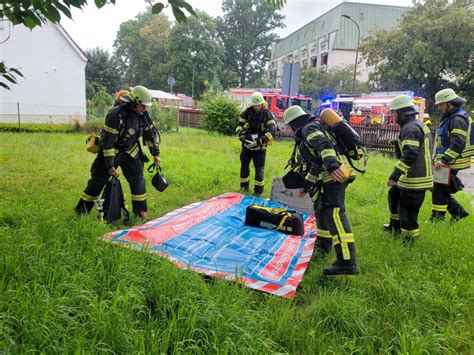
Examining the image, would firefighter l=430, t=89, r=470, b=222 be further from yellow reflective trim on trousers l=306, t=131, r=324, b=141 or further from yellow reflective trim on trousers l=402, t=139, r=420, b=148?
yellow reflective trim on trousers l=306, t=131, r=324, b=141

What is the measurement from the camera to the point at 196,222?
5.02 m

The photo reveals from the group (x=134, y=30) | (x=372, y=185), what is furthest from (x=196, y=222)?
(x=134, y=30)

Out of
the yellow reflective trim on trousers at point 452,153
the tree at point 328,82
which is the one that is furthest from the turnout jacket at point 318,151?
the tree at point 328,82

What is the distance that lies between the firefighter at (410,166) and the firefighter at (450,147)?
0.78 m

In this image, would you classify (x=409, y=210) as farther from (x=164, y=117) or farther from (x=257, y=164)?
(x=164, y=117)

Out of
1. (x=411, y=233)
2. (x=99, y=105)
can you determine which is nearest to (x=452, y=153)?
(x=411, y=233)

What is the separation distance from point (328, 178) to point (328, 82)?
3810 centimetres

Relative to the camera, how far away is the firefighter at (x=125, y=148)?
4.57 meters

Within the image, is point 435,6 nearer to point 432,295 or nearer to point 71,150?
point 71,150

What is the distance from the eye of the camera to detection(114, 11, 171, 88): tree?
5084cm

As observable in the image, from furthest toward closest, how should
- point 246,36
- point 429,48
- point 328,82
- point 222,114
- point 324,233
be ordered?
point 246,36 < point 328,82 < point 429,48 < point 222,114 < point 324,233

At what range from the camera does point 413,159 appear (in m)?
4.21

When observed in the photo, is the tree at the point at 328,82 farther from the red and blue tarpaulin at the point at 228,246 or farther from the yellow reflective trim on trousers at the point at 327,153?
the yellow reflective trim on trousers at the point at 327,153

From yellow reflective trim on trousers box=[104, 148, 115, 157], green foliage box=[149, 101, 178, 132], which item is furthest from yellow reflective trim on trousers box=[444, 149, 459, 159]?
green foliage box=[149, 101, 178, 132]
